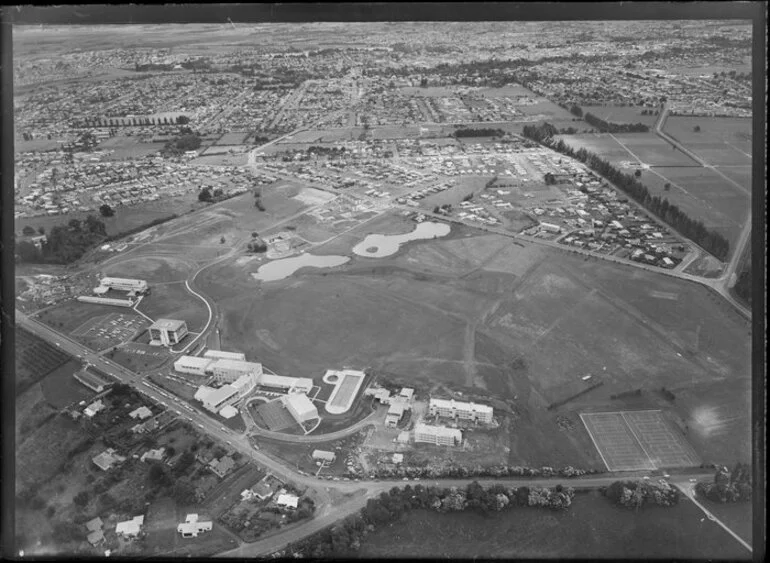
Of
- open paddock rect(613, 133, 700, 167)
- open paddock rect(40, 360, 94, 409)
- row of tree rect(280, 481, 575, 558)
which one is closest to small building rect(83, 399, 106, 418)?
open paddock rect(40, 360, 94, 409)

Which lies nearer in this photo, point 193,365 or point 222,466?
point 222,466

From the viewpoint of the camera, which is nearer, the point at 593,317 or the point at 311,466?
the point at 311,466

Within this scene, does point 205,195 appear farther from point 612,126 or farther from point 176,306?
point 612,126

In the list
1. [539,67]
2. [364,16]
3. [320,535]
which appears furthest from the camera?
[539,67]

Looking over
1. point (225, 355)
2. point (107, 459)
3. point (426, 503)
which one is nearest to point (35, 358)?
point (107, 459)

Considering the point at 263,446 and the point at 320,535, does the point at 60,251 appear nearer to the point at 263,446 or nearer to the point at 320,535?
the point at 263,446

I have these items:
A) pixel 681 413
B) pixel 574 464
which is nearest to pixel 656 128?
pixel 681 413

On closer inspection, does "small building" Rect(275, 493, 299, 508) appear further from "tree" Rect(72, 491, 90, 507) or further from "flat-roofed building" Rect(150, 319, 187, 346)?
"flat-roofed building" Rect(150, 319, 187, 346)
